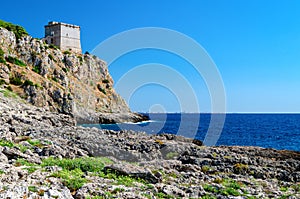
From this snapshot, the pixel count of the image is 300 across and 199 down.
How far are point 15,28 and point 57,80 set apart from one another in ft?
59.3

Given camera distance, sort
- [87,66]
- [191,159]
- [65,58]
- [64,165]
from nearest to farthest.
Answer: [64,165] < [191,159] < [65,58] < [87,66]

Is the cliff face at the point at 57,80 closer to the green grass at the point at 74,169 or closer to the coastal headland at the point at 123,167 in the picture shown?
the coastal headland at the point at 123,167

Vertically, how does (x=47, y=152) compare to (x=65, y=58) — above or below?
below

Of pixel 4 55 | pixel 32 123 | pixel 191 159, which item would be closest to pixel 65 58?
pixel 4 55

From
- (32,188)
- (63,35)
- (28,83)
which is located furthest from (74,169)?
(63,35)

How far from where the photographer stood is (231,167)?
1834cm

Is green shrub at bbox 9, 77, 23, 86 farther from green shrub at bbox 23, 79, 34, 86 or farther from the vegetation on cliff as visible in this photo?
green shrub at bbox 23, 79, 34, 86

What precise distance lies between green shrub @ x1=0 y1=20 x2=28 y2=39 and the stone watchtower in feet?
54.5

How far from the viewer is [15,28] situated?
264 feet

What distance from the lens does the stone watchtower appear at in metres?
100

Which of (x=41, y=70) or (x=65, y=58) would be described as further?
(x=65, y=58)

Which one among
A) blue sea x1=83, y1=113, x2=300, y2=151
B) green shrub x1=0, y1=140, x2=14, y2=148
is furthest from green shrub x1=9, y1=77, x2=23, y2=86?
green shrub x1=0, y1=140, x2=14, y2=148

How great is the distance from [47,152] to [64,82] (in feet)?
237

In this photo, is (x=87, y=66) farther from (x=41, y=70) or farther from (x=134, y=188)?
(x=134, y=188)
